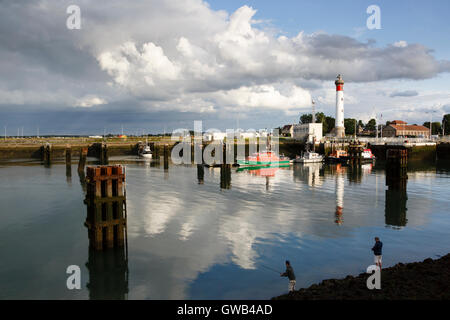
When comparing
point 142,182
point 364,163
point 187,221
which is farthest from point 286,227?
point 364,163

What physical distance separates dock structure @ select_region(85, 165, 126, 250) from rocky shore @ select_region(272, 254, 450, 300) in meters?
10.1

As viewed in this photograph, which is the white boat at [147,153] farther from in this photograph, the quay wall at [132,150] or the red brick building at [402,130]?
the red brick building at [402,130]

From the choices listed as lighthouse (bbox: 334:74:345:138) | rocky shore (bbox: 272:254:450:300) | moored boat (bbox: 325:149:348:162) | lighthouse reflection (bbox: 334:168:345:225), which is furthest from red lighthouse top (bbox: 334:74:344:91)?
rocky shore (bbox: 272:254:450:300)

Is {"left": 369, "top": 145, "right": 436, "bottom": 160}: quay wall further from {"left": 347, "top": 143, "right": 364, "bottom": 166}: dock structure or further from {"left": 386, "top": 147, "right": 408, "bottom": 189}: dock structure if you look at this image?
{"left": 386, "top": 147, "right": 408, "bottom": 189}: dock structure

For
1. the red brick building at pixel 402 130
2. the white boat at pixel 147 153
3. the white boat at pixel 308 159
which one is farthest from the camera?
the red brick building at pixel 402 130

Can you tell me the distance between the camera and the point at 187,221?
26.2 m

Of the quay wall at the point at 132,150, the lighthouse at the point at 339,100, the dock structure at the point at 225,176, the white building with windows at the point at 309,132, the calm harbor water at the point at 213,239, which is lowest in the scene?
the calm harbor water at the point at 213,239

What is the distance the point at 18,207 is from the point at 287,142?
288ft

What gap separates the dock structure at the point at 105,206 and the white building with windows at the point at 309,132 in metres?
85.6

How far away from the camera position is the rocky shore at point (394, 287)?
12180mm

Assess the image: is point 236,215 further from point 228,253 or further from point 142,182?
point 142,182

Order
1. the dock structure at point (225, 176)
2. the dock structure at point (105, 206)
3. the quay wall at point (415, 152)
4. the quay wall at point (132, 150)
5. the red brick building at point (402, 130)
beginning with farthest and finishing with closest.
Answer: the red brick building at point (402, 130)
the quay wall at point (132, 150)
the quay wall at point (415, 152)
the dock structure at point (225, 176)
the dock structure at point (105, 206)

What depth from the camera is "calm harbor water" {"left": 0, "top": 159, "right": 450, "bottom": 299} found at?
1524 centimetres

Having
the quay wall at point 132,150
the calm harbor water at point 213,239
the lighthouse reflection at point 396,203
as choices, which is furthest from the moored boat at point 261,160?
the lighthouse reflection at point 396,203
